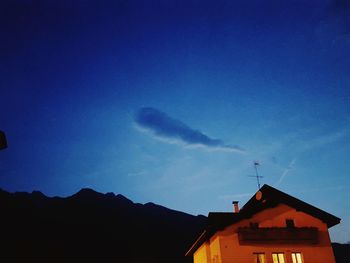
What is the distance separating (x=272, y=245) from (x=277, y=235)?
0.83 meters

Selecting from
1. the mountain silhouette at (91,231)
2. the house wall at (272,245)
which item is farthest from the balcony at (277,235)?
the mountain silhouette at (91,231)

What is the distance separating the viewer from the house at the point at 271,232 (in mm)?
24500

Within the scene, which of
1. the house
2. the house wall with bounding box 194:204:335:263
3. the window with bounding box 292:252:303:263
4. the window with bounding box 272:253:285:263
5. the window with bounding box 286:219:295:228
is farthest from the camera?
the window with bounding box 286:219:295:228

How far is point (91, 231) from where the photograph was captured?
103m

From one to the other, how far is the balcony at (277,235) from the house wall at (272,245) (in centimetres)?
29

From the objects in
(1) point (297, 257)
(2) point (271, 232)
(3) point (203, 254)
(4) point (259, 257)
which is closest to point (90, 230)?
(3) point (203, 254)

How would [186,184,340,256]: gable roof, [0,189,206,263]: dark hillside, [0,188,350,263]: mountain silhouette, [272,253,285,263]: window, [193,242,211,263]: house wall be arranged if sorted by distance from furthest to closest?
[0,189,206,263]: dark hillside < [0,188,350,263]: mountain silhouette < [193,242,211,263]: house wall < [186,184,340,256]: gable roof < [272,253,285,263]: window

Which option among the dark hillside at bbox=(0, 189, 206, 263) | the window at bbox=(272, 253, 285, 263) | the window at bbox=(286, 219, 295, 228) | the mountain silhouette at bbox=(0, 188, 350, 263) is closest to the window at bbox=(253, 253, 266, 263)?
the window at bbox=(272, 253, 285, 263)

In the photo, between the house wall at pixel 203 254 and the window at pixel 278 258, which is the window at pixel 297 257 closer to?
the window at pixel 278 258

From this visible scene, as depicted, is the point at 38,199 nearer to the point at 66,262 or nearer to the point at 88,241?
the point at 88,241

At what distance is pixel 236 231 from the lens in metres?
25.1

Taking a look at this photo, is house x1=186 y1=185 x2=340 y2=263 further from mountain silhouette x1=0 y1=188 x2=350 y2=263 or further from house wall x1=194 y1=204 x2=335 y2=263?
mountain silhouette x1=0 y1=188 x2=350 y2=263

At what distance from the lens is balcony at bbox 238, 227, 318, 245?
967 inches

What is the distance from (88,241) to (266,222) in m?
83.1
